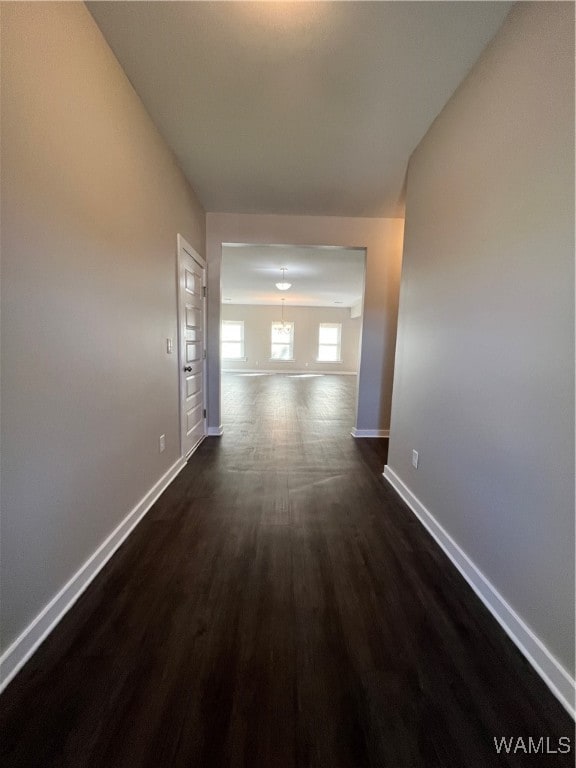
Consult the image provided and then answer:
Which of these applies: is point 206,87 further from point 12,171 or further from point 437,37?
point 12,171

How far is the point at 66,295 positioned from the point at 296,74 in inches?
66.3

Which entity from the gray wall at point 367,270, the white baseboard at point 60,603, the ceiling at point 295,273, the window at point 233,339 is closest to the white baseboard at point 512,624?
the white baseboard at point 60,603

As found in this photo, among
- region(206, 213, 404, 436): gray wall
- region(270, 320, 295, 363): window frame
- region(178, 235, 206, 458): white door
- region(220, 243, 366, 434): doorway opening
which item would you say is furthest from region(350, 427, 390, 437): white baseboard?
region(270, 320, 295, 363): window frame

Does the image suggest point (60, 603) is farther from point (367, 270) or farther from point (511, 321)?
point (367, 270)

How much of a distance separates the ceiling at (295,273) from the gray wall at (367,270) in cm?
17

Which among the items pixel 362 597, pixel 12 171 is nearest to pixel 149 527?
pixel 362 597

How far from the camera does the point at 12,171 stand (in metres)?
0.97

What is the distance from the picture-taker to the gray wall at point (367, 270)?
344cm

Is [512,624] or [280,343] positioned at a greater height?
[280,343]

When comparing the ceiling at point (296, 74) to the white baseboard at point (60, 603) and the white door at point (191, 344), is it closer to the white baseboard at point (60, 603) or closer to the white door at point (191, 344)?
the white door at point (191, 344)

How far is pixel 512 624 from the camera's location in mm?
1215

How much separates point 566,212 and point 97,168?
195 cm

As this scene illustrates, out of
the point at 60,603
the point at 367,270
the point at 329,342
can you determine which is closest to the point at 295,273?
the point at 367,270

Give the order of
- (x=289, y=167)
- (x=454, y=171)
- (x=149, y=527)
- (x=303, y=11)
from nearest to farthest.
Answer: (x=303, y=11) < (x=454, y=171) < (x=149, y=527) < (x=289, y=167)
